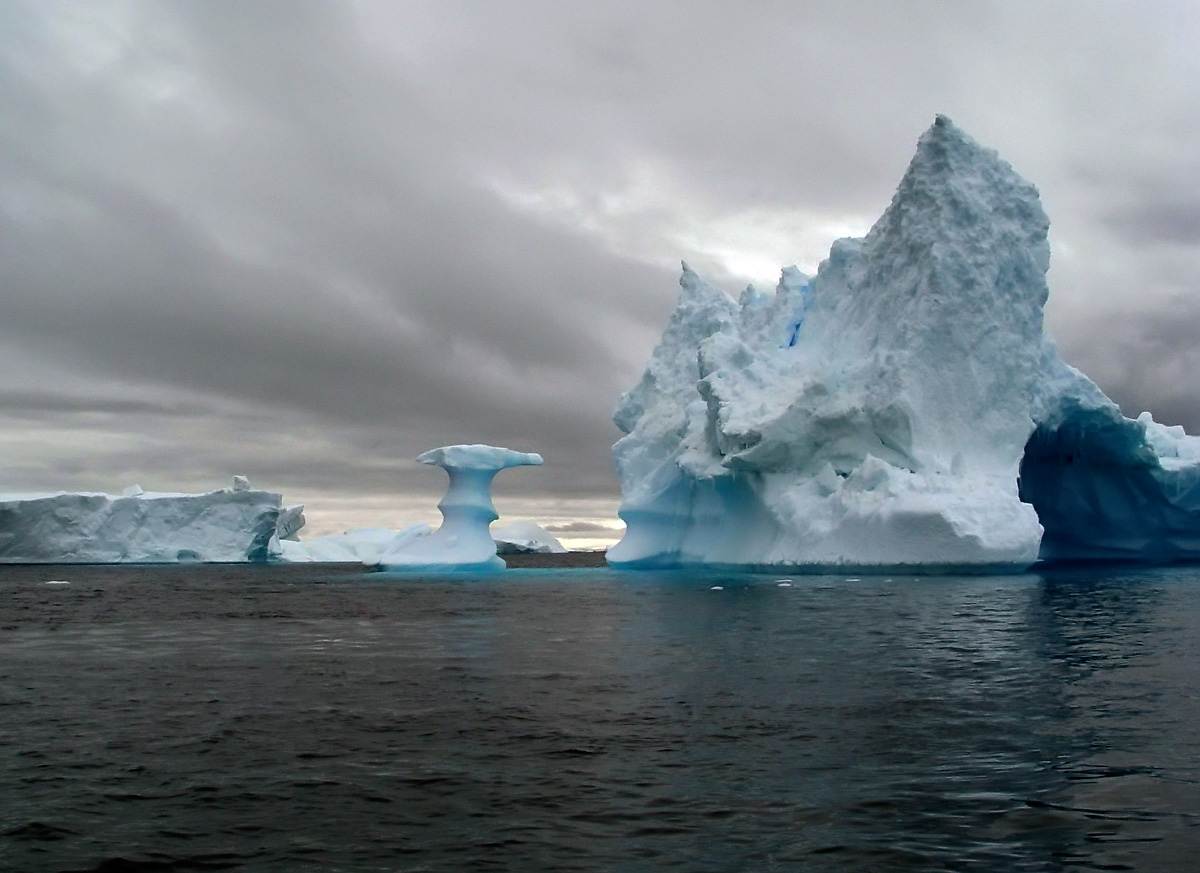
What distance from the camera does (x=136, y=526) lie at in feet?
158

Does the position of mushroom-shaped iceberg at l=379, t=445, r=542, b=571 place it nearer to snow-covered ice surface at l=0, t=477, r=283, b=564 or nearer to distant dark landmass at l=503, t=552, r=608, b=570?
distant dark landmass at l=503, t=552, r=608, b=570

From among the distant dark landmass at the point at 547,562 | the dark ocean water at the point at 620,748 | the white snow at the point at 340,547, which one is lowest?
the dark ocean water at the point at 620,748

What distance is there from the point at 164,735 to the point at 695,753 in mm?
3979

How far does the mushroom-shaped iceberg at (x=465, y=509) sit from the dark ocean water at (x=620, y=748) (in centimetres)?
1898

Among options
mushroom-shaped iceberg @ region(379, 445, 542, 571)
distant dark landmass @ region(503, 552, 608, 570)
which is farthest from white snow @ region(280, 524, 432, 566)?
mushroom-shaped iceberg @ region(379, 445, 542, 571)

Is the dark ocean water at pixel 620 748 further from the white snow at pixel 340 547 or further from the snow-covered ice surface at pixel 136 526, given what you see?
the white snow at pixel 340 547

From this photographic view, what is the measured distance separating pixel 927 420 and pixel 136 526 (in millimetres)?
36018

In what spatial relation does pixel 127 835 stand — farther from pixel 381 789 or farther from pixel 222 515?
pixel 222 515

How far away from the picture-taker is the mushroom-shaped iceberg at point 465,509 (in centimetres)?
3459

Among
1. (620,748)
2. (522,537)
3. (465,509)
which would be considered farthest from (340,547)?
(620,748)

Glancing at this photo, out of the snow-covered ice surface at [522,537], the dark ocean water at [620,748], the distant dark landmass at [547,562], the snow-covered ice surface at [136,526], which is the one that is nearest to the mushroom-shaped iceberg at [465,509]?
the distant dark landmass at [547,562]

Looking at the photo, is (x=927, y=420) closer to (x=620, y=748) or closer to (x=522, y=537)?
(x=620, y=748)

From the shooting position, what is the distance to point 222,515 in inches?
1986

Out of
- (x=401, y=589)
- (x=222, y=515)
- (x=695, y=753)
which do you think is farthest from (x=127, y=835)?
(x=222, y=515)
